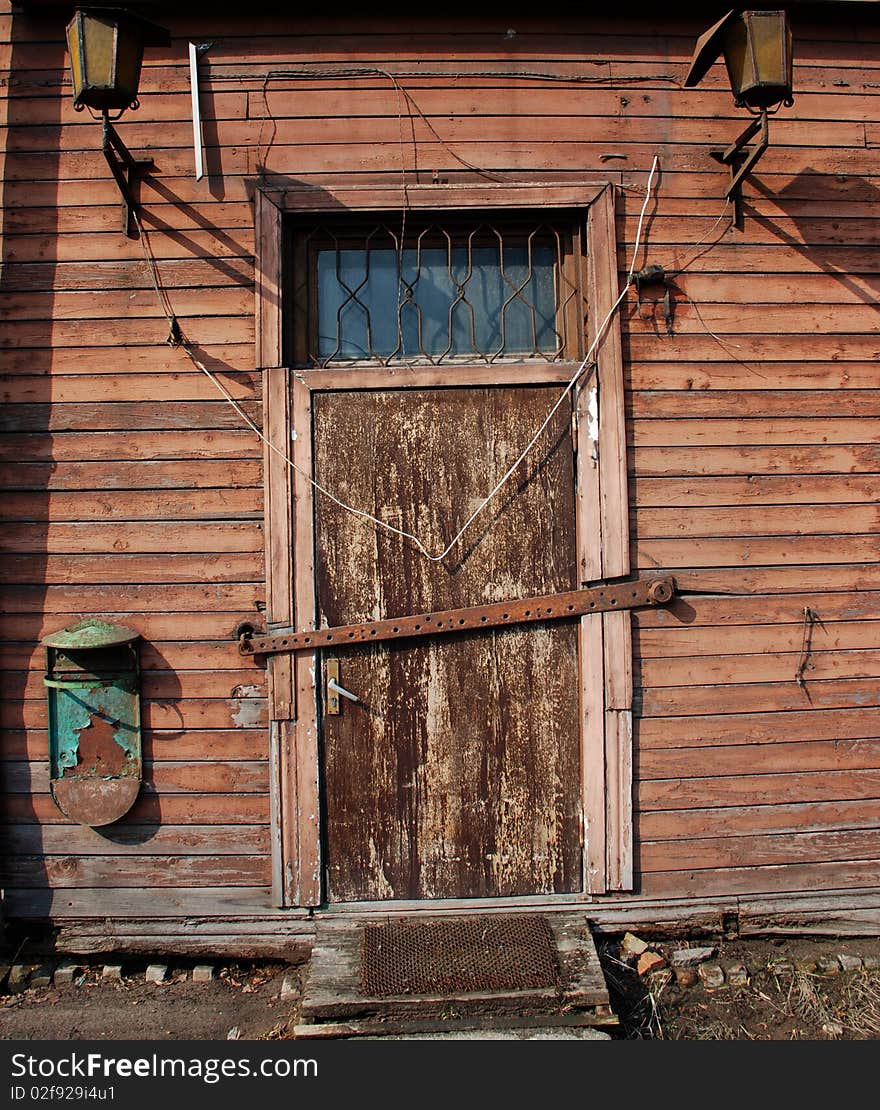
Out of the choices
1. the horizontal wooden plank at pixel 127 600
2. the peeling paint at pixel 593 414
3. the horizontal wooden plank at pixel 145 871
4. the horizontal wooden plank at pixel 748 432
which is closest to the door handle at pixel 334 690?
the horizontal wooden plank at pixel 127 600

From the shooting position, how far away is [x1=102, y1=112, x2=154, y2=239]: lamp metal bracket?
3.24m

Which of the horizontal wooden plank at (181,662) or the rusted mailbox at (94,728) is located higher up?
the horizontal wooden plank at (181,662)

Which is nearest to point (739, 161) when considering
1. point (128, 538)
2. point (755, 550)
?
point (755, 550)

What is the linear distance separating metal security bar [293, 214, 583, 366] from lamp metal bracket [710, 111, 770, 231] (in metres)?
0.73

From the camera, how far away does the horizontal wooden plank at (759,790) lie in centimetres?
341

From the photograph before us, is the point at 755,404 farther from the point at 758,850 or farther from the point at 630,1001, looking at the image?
the point at 630,1001

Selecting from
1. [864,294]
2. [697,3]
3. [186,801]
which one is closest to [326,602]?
[186,801]

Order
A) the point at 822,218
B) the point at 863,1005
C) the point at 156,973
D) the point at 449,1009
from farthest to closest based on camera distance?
1. the point at 822,218
2. the point at 156,973
3. the point at 863,1005
4. the point at 449,1009

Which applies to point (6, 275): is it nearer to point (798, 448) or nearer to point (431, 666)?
point (431, 666)

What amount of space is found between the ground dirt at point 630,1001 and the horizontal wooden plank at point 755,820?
1.58 feet

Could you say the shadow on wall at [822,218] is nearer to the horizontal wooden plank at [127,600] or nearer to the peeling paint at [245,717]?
the horizontal wooden plank at [127,600]

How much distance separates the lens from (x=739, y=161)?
11.3 ft

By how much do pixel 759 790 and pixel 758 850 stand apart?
27 cm

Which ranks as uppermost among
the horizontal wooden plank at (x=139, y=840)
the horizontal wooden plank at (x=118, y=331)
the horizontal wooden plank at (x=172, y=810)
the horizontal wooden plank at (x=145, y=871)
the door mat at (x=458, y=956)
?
the horizontal wooden plank at (x=118, y=331)
